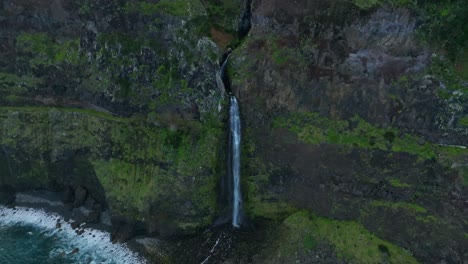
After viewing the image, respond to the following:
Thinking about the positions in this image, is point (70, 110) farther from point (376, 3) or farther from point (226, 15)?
point (376, 3)

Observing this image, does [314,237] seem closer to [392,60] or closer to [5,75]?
[392,60]

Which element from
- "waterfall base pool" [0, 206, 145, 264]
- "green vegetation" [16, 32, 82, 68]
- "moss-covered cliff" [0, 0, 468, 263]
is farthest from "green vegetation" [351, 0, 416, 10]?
"waterfall base pool" [0, 206, 145, 264]

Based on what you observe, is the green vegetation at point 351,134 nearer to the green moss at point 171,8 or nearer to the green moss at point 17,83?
the green moss at point 171,8

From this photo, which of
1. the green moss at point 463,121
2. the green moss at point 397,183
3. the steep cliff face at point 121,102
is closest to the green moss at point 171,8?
the steep cliff face at point 121,102

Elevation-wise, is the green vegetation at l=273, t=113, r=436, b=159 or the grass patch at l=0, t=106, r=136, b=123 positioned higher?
the green vegetation at l=273, t=113, r=436, b=159

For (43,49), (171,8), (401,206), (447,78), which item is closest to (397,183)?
(401,206)

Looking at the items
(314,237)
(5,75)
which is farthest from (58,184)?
(314,237)

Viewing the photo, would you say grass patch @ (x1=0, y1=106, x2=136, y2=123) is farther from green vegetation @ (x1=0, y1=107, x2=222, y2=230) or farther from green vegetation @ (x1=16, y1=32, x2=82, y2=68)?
green vegetation @ (x1=16, y1=32, x2=82, y2=68)
